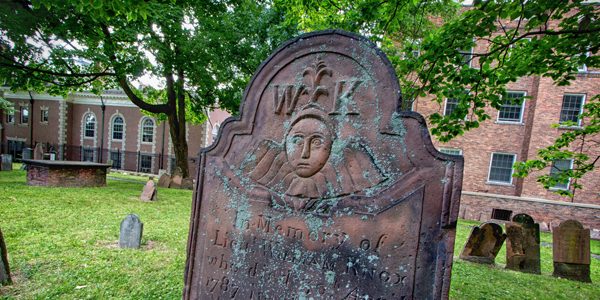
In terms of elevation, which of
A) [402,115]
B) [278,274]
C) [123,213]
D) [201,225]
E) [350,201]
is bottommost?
[123,213]

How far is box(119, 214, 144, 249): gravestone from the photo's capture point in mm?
6004

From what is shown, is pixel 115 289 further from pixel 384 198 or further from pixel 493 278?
pixel 493 278

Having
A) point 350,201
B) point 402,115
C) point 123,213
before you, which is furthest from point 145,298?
point 123,213

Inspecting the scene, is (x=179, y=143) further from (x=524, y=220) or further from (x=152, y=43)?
(x=524, y=220)

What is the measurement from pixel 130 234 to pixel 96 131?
30.0 metres

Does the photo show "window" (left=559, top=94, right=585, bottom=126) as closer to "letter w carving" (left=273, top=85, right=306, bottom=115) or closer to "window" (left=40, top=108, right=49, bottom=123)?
"letter w carving" (left=273, top=85, right=306, bottom=115)

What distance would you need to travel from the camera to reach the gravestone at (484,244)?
296 inches

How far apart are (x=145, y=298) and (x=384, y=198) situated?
11.9 ft

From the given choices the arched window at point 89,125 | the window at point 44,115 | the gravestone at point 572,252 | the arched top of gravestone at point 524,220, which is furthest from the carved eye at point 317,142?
the window at point 44,115

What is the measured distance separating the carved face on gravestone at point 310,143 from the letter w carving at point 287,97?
122 millimetres

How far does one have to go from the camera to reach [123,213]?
8.95 meters

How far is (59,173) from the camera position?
1209 cm

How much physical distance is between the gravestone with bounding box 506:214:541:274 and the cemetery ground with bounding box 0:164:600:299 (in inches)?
13.9

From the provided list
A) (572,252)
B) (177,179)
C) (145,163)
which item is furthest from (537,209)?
(145,163)
